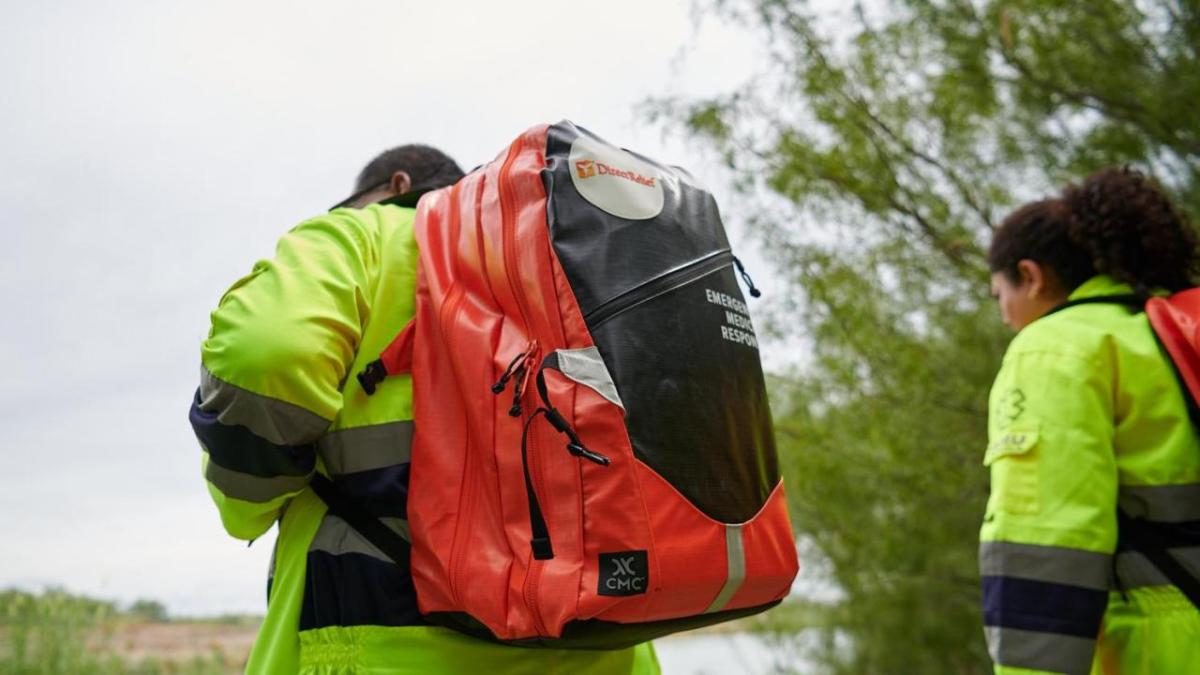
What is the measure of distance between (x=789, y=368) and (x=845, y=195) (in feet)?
2.34

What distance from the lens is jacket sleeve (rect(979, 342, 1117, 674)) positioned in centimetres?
171

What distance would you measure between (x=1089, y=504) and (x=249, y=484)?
4.14 feet

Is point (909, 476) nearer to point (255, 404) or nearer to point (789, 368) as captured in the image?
point (789, 368)

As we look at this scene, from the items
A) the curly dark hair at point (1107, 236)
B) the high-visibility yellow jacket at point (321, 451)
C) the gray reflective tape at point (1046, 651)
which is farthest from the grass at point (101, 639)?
the curly dark hair at point (1107, 236)

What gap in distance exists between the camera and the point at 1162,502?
1.75 meters

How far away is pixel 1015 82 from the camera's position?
3.91m

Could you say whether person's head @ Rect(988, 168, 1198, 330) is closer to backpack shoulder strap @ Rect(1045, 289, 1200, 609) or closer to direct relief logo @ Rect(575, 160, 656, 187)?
backpack shoulder strap @ Rect(1045, 289, 1200, 609)

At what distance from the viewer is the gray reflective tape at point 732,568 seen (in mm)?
1328

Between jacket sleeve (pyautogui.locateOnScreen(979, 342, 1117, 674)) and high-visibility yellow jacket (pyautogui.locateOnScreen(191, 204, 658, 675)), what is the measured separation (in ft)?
2.26

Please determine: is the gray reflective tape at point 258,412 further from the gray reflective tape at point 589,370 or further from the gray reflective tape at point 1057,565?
the gray reflective tape at point 1057,565

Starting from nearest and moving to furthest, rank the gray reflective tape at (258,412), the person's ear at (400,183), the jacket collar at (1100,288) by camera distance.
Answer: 1. the gray reflective tape at (258,412)
2. the person's ear at (400,183)
3. the jacket collar at (1100,288)

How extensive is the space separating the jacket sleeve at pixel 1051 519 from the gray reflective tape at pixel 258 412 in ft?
3.70

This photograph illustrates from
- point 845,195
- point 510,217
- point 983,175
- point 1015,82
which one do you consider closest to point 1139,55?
point 1015,82

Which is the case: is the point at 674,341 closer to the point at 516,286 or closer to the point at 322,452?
the point at 516,286
